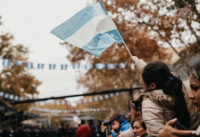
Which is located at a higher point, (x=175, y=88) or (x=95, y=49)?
(x=95, y=49)

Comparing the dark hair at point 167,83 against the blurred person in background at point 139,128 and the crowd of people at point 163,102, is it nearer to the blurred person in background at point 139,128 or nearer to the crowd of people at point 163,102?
the crowd of people at point 163,102

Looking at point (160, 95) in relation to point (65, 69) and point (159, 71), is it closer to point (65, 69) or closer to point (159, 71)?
point (159, 71)

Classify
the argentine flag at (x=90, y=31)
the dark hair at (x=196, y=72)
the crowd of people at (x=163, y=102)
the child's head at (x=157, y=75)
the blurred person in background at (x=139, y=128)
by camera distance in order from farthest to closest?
1. the argentine flag at (x=90, y=31)
2. the blurred person in background at (x=139, y=128)
3. the child's head at (x=157, y=75)
4. the crowd of people at (x=163, y=102)
5. the dark hair at (x=196, y=72)

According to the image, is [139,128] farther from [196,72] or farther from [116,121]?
[116,121]

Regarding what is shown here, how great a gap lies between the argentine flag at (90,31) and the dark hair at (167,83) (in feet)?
4.41

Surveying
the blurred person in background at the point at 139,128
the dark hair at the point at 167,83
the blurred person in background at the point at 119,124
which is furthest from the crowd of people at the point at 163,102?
the blurred person in background at the point at 119,124

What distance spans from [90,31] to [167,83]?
1.86 meters

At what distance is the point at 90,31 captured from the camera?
13.0ft

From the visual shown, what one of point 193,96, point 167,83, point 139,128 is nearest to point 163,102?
point 167,83

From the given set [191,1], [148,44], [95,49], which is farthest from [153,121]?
[148,44]

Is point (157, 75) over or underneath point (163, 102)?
over

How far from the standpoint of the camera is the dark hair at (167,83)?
227cm

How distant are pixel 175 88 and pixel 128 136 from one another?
4.42ft

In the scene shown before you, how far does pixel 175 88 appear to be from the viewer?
7.73ft
